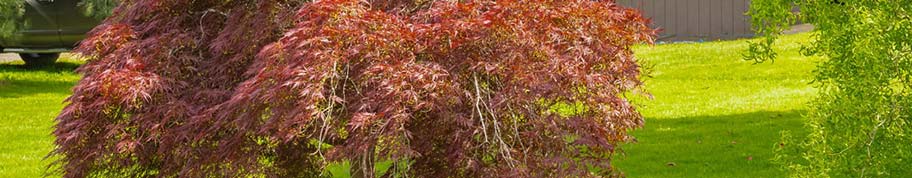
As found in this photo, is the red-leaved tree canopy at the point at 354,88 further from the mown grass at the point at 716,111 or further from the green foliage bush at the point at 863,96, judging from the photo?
the green foliage bush at the point at 863,96

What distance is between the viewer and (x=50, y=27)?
18.1 m

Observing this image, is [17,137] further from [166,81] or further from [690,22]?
[690,22]

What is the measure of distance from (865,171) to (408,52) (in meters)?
2.39

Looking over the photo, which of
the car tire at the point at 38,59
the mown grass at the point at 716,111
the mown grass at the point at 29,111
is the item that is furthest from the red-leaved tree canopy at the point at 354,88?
the car tire at the point at 38,59

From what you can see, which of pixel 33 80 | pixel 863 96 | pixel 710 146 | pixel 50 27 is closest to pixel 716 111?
pixel 710 146

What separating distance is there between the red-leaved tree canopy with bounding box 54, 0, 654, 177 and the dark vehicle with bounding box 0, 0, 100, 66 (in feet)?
40.3

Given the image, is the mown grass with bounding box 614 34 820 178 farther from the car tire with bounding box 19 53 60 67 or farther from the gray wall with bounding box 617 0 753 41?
the car tire with bounding box 19 53 60 67

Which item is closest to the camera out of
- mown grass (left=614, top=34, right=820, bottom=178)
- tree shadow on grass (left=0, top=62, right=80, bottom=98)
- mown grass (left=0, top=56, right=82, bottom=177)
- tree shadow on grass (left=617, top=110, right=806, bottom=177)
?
tree shadow on grass (left=617, top=110, right=806, bottom=177)

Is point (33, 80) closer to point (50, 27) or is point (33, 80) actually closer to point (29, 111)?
point (50, 27)

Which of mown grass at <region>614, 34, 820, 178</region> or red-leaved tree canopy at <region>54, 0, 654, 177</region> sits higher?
red-leaved tree canopy at <region>54, 0, 654, 177</region>

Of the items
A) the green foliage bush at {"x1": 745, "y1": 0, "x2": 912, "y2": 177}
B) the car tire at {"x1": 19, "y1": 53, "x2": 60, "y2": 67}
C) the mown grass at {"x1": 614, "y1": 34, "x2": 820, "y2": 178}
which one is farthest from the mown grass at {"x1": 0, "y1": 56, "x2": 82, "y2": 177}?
the mown grass at {"x1": 614, "y1": 34, "x2": 820, "y2": 178}

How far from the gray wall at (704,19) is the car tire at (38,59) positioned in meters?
9.55

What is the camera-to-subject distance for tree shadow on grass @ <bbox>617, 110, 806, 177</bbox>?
952 cm

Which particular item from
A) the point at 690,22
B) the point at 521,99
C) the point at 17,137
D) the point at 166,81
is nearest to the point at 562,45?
the point at 521,99
